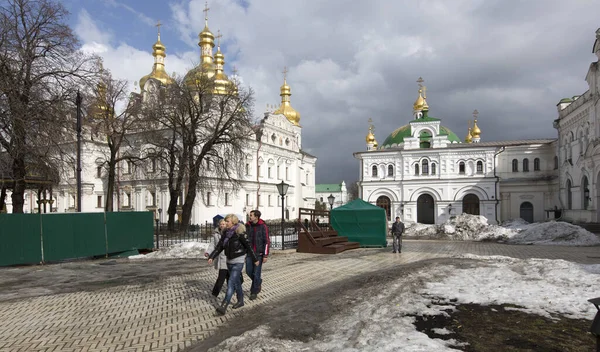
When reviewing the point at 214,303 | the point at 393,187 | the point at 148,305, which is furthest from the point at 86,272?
the point at 393,187

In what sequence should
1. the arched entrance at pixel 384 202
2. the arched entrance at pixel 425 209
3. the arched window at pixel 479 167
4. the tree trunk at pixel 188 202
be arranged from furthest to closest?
the arched entrance at pixel 384 202 < the arched entrance at pixel 425 209 < the arched window at pixel 479 167 < the tree trunk at pixel 188 202

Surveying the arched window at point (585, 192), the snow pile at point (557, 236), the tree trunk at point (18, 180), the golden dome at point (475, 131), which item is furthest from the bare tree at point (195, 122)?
the golden dome at point (475, 131)

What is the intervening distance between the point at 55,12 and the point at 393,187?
128 ft

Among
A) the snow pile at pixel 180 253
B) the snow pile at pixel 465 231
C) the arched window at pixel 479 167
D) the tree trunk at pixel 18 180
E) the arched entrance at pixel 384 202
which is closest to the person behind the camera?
the tree trunk at pixel 18 180

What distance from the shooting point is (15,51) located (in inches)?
577

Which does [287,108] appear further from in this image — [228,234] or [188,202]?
[228,234]

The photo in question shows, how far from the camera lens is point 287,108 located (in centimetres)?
6241

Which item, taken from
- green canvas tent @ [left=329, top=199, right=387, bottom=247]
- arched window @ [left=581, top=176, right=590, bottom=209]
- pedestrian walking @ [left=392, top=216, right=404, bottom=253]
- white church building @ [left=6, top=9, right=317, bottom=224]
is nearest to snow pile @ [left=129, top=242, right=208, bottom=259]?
green canvas tent @ [left=329, top=199, right=387, bottom=247]

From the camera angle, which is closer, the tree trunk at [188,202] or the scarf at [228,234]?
the scarf at [228,234]

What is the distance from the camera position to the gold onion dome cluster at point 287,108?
61906 mm

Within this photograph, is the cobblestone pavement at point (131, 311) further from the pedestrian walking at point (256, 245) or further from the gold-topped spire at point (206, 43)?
the gold-topped spire at point (206, 43)

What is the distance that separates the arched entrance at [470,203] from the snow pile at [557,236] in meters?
21.1

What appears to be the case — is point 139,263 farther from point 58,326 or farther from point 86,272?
point 58,326

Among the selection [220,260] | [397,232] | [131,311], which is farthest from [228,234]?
[397,232]
